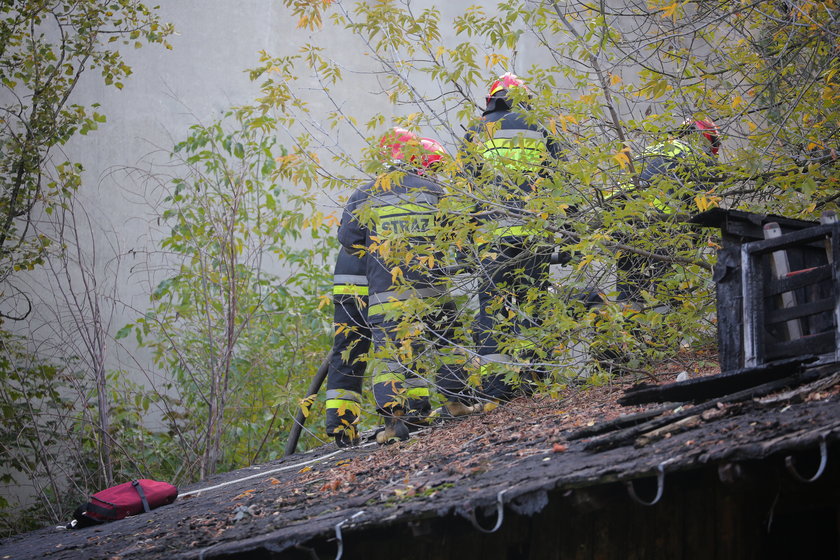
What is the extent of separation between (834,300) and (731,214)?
2.18 feet

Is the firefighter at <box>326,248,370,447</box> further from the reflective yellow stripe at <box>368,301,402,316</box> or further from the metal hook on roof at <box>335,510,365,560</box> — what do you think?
the metal hook on roof at <box>335,510,365,560</box>

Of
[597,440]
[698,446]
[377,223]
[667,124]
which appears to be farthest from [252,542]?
[667,124]

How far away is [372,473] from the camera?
4.48 metres

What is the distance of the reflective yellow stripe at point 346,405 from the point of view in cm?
592

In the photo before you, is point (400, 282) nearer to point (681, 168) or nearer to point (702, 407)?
point (681, 168)

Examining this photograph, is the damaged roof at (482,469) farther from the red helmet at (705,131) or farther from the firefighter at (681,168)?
the red helmet at (705,131)

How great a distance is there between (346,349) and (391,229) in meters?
1.40

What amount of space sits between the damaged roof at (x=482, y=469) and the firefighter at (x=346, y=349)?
627 millimetres

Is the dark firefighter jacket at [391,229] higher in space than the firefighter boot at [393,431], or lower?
higher

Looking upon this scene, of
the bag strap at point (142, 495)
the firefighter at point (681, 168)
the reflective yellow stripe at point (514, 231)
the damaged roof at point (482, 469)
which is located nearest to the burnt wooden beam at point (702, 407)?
the damaged roof at point (482, 469)

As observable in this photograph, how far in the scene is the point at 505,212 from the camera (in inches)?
213

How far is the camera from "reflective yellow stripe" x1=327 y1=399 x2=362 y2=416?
5.92 m

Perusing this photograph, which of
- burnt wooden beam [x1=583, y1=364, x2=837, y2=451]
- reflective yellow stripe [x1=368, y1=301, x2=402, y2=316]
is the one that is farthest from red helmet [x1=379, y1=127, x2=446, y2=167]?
burnt wooden beam [x1=583, y1=364, x2=837, y2=451]

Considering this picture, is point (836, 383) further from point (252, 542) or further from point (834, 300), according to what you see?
point (252, 542)
